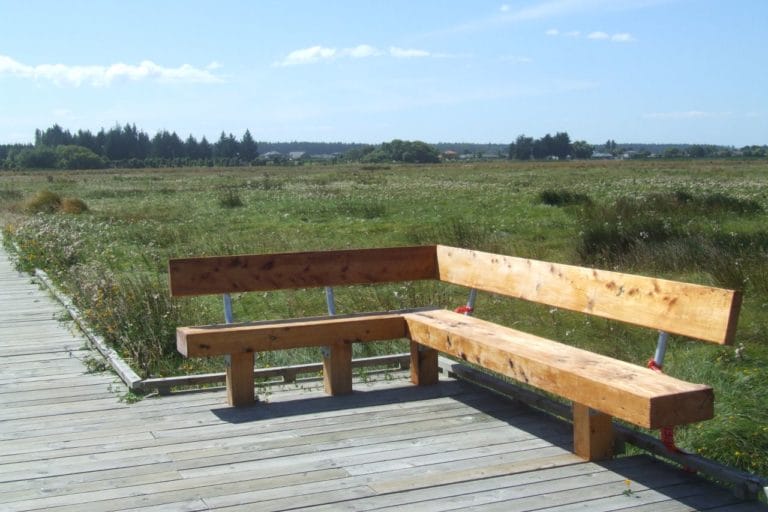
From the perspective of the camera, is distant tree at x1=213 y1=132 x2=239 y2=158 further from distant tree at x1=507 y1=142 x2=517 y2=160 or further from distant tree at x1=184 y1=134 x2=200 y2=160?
distant tree at x1=507 y1=142 x2=517 y2=160

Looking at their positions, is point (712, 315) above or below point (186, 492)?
above

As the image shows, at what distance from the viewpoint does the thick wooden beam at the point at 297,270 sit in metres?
5.80

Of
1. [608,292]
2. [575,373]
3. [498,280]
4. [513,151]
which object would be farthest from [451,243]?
[513,151]

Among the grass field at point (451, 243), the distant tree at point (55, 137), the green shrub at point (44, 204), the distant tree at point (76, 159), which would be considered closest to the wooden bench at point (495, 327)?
the grass field at point (451, 243)

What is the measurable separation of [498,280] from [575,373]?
169cm

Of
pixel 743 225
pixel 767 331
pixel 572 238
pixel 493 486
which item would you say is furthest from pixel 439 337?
pixel 743 225

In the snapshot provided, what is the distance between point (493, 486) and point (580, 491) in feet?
1.23

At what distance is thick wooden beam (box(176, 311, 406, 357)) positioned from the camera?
17.4 feet

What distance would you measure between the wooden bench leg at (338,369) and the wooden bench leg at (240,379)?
0.49 metres

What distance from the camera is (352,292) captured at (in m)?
10.5

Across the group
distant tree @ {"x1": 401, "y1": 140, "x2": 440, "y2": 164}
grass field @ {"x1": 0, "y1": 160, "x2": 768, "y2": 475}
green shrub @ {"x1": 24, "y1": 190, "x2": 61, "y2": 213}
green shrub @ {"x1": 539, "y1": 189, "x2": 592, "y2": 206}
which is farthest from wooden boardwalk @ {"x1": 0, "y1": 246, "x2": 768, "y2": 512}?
distant tree @ {"x1": 401, "y1": 140, "x2": 440, "y2": 164}

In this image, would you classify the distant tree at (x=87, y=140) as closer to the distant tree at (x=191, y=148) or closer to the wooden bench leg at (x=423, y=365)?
the distant tree at (x=191, y=148)

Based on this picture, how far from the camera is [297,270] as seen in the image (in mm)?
6129

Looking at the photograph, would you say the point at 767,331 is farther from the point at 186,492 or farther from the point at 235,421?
the point at 186,492
